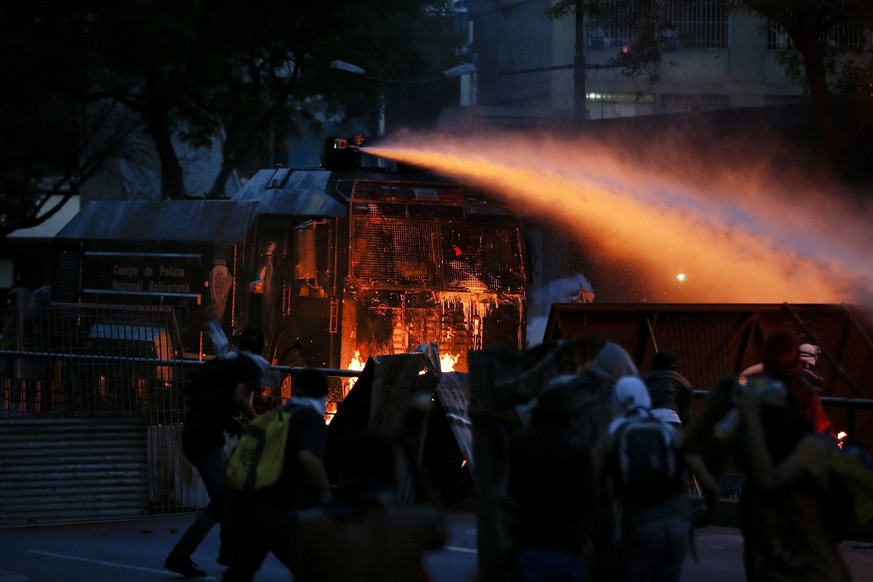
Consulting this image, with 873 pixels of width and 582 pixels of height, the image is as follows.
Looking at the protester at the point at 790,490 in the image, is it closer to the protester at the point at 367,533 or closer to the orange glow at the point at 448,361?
the protester at the point at 367,533

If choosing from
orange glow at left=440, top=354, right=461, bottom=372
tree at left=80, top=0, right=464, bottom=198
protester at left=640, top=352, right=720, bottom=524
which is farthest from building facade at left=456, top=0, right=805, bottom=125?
protester at left=640, top=352, right=720, bottom=524

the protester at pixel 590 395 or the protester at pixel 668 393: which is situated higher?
the protester at pixel 590 395

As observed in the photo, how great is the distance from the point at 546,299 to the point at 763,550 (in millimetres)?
13744

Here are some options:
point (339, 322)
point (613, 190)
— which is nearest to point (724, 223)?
point (613, 190)

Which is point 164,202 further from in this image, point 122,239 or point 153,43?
point 153,43

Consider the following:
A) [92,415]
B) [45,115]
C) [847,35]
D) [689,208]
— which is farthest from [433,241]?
[45,115]

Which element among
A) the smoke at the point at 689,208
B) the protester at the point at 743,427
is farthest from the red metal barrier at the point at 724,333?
the protester at the point at 743,427

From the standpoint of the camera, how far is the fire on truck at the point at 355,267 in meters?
15.3

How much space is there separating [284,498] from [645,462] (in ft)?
6.76

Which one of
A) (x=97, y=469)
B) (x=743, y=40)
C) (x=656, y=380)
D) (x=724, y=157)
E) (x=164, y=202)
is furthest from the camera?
(x=743, y=40)

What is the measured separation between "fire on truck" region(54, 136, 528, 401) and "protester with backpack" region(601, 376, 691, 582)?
27.9 ft

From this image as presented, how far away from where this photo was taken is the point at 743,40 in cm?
4350

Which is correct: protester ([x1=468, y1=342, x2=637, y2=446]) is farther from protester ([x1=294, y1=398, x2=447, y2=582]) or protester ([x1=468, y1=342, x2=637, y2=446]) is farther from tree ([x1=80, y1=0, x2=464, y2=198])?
tree ([x1=80, y1=0, x2=464, y2=198])

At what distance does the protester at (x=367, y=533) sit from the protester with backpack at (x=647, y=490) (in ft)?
4.08
